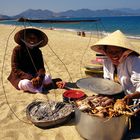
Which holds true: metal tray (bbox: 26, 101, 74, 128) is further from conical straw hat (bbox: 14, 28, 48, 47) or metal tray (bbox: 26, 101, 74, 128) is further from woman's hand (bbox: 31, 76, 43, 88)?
conical straw hat (bbox: 14, 28, 48, 47)

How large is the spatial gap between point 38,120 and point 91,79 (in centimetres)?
93

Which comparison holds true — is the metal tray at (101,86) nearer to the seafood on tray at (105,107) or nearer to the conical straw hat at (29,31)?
the seafood on tray at (105,107)

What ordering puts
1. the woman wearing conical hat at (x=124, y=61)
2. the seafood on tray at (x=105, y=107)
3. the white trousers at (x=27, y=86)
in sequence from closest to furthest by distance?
the seafood on tray at (x=105, y=107) → the woman wearing conical hat at (x=124, y=61) → the white trousers at (x=27, y=86)

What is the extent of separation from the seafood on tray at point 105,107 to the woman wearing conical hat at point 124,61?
170mm

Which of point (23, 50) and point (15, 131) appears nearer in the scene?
point (15, 131)

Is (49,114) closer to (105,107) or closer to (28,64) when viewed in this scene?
(105,107)

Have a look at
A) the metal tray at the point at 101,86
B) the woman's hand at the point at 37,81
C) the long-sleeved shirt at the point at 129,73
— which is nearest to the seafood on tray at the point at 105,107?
the metal tray at the point at 101,86

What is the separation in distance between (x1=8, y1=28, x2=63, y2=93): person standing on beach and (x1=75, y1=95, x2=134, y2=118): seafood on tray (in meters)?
1.61

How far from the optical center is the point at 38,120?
3.44 meters

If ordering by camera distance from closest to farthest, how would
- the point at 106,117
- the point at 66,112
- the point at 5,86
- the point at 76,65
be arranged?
1. the point at 106,117
2. the point at 66,112
3. the point at 5,86
4. the point at 76,65

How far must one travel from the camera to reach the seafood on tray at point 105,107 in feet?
9.48

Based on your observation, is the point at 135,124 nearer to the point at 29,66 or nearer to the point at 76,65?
the point at 29,66

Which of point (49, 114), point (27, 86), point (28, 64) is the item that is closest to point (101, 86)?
point (49, 114)

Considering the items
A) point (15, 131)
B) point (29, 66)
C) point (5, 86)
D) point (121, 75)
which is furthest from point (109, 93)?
point (5, 86)
